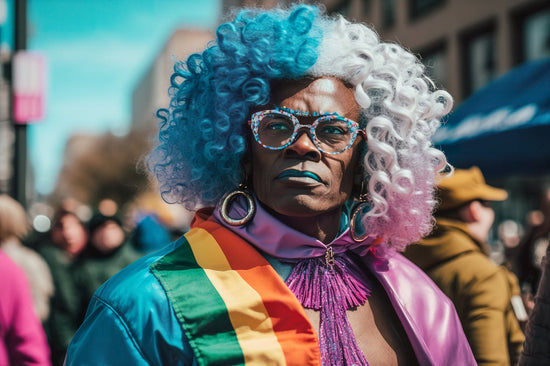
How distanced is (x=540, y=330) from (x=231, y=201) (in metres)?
1.05

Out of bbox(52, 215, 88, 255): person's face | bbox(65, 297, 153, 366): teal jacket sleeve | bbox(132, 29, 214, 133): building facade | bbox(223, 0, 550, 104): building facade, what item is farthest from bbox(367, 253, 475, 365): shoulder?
bbox(132, 29, 214, 133): building facade

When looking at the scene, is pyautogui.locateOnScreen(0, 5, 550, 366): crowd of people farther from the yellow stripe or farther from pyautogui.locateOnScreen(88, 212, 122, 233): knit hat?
pyautogui.locateOnScreen(88, 212, 122, 233): knit hat

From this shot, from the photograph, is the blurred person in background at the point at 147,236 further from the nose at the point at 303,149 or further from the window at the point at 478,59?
the window at the point at 478,59

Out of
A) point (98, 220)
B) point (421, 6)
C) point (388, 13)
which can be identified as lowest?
point (98, 220)

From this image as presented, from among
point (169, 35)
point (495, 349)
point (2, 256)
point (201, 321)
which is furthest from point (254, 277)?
point (169, 35)

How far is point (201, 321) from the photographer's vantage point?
5.49 ft

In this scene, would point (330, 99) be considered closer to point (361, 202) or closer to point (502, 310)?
point (361, 202)

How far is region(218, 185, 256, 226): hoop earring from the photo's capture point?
75.5 inches

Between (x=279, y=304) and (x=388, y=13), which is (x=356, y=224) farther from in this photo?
(x=388, y=13)

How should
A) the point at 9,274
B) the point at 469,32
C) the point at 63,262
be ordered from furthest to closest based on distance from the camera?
the point at 469,32
the point at 63,262
the point at 9,274

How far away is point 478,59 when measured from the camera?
15562mm

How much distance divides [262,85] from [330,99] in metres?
0.24

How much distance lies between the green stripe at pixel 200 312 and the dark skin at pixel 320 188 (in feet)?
1.11

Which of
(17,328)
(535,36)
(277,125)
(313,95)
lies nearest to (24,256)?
(17,328)
